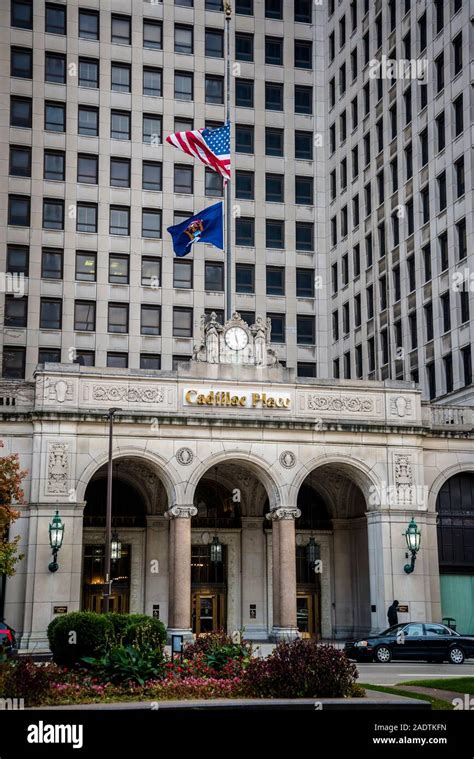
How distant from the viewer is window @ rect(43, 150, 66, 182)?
197 ft

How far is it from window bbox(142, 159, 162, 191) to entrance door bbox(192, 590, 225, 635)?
2786cm

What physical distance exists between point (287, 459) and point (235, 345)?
207 inches

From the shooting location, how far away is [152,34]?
63.6 meters

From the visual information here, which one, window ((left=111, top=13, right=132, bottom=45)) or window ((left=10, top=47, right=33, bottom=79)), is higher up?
window ((left=111, top=13, right=132, bottom=45))

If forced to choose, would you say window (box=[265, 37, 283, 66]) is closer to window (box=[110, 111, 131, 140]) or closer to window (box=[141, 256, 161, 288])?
window (box=[110, 111, 131, 140])

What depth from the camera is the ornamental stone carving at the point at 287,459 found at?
40.4 meters

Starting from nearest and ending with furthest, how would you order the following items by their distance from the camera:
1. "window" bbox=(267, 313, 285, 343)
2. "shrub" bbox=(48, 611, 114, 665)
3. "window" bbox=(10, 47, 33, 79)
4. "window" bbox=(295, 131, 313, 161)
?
"shrub" bbox=(48, 611, 114, 665)
"window" bbox=(10, 47, 33, 79)
"window" bbox=(267, 313, 285, 343)
"window" bbox=(295, 131, 313, 161)

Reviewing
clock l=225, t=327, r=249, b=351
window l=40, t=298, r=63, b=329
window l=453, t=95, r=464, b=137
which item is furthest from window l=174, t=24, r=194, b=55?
clock l=225, t=327, r=249, b=351

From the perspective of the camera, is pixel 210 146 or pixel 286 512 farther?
pixel 210 146

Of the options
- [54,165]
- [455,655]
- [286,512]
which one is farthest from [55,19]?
[455,655]

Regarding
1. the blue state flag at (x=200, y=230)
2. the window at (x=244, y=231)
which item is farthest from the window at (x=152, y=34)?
the blue state flag at (x=200, y=230)

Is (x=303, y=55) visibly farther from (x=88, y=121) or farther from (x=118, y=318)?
(x=118, y=318)

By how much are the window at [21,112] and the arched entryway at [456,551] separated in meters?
34.7

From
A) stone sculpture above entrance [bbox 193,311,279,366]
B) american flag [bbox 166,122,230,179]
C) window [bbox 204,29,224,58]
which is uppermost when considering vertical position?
window [bbox 204,29,224,58]
